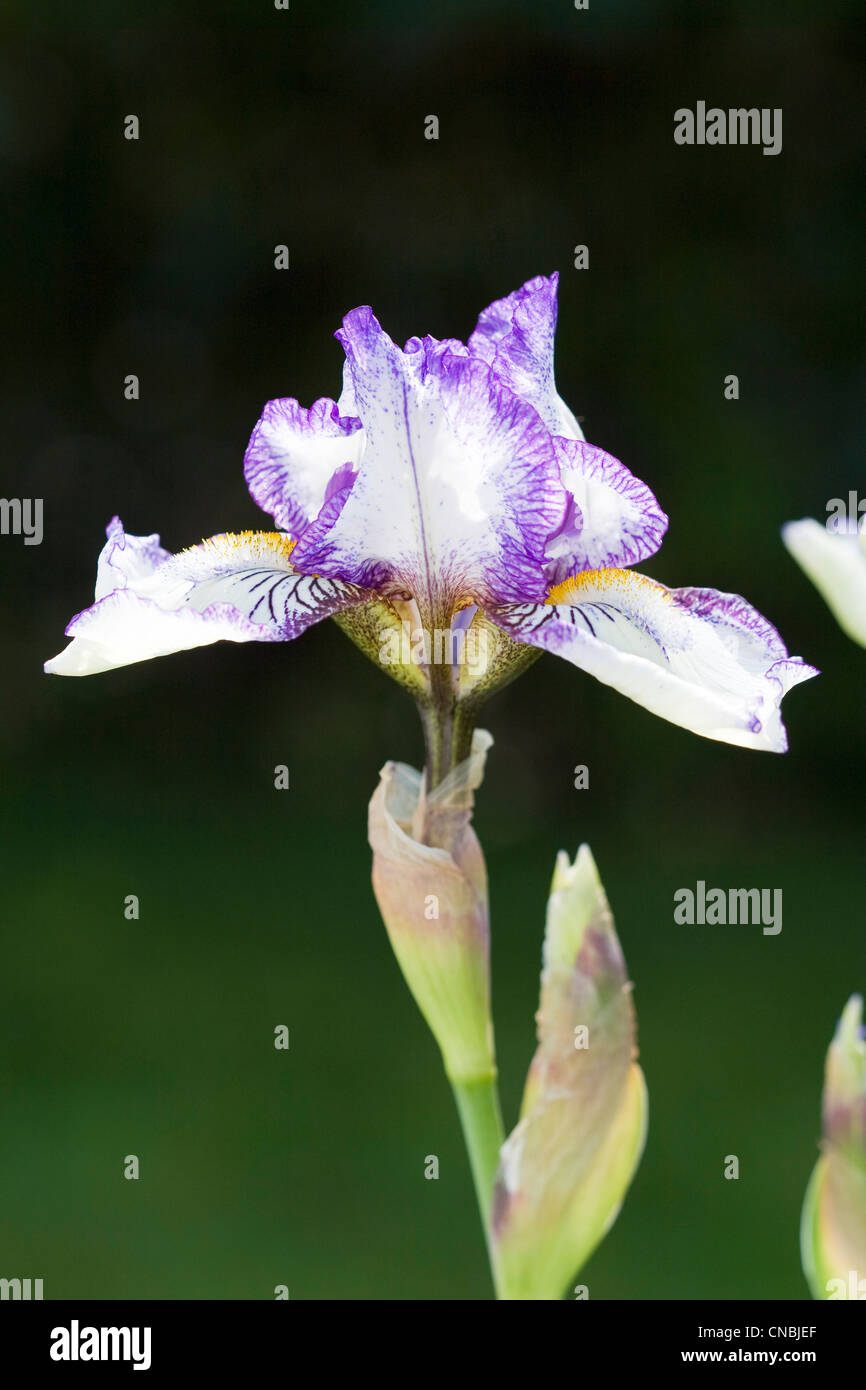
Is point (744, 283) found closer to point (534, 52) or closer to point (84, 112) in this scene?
point (534, 52)

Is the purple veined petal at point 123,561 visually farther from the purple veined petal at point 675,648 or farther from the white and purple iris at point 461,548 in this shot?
the purple veined petal at point 675,648

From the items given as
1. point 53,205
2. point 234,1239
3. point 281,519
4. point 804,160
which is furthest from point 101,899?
point 281,519
